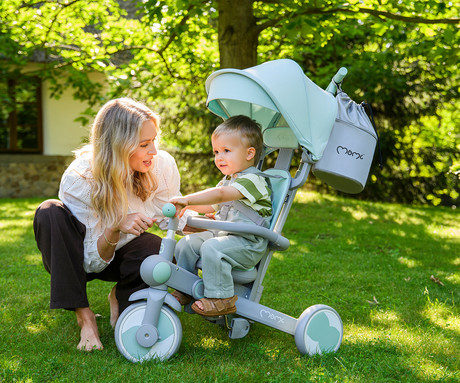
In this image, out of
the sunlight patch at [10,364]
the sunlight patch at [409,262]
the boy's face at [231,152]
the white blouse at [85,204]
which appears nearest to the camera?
the sunlight patch at [10,364]

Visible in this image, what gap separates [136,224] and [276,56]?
237 inches

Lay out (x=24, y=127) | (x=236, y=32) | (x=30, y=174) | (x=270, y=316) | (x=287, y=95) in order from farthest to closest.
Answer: (x=24, y=127) → (x=30, y=174) → (x=236, y=32) → (x=270, y=316) → (x=287, y=95)

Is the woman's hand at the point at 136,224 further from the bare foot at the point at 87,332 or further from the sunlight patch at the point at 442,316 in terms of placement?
the sunlight patch at the point at 442,316

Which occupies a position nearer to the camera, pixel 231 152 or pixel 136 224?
pixel 136 224

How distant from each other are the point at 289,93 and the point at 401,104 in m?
8.78

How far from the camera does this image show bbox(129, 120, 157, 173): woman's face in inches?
112

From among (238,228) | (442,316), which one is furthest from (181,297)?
(442,316)

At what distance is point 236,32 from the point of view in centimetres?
625

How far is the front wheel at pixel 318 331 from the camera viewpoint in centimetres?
272

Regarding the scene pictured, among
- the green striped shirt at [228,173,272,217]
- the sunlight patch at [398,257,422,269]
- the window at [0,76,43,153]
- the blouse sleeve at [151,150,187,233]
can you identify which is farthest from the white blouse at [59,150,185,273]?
the window at [0,76,43,153]

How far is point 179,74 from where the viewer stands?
337 inches

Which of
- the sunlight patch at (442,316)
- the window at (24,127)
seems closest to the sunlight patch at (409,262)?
the sunlight patch at (442,316)

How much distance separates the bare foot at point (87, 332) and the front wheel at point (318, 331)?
1.03 m

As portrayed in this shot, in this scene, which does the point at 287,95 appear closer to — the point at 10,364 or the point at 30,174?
the point at 10,364
